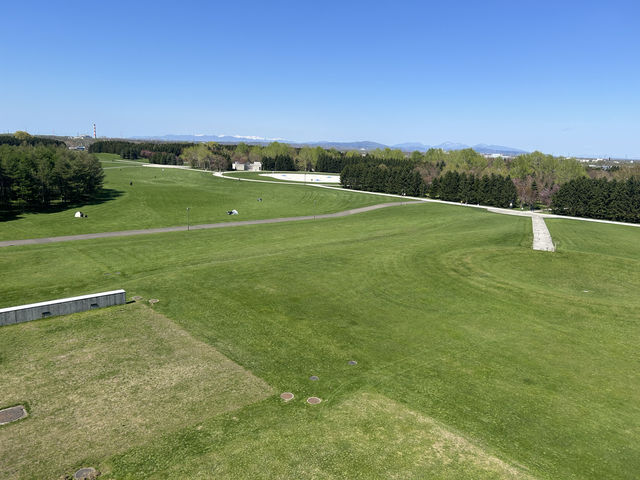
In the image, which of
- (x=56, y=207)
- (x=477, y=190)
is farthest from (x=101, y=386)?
(x=477, y=190)

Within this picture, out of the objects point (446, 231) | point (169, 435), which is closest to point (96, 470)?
point (169, 435)

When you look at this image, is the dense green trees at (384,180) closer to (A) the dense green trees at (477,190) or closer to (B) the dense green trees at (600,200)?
(A) the dense green trees at (477,190)

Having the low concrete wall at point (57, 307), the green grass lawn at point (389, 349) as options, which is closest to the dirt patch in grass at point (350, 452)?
the green grass lawn at point (389, 349)

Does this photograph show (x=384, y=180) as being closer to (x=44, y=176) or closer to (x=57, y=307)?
(x=44, y=176)

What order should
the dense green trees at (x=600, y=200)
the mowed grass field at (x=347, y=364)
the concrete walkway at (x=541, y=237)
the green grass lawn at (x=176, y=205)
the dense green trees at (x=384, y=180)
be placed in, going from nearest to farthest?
the mowed grass field at (x=347, y=364), the concrete walkway at (x=541, y=237), the green grass lawn at (x=176, y=205), the dense green trees at (x=600, y=200), the dense green trees at (x=384, y=180)

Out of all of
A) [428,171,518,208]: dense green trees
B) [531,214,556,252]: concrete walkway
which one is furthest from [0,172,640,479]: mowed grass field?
[428,171,518,208]: dense green trees

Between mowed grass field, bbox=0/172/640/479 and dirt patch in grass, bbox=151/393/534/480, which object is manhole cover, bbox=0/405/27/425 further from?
dirt patch in grass, bbox=151/393/534/480

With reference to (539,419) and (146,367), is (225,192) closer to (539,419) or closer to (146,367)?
(146,367)
